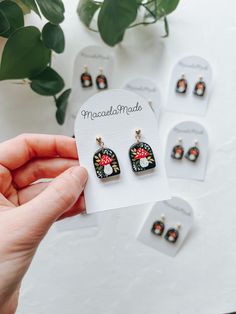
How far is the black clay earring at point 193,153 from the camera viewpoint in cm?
90

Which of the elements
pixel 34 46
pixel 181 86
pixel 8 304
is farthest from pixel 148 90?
pixel 8 304

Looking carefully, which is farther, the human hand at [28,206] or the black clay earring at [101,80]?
the black clay earring at [101,80]

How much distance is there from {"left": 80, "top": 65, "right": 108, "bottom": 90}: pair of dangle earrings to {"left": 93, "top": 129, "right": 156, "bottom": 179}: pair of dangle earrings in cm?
34

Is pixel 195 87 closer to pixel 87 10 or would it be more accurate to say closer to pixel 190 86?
pixel 190 86

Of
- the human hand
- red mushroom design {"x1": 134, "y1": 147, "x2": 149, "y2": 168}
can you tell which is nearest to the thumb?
the human hand

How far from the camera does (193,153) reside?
904 millimetres

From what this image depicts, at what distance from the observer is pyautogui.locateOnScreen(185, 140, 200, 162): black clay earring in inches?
35.5

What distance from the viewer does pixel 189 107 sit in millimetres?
914

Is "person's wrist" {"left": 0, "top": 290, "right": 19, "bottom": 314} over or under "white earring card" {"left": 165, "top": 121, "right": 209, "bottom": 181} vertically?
under

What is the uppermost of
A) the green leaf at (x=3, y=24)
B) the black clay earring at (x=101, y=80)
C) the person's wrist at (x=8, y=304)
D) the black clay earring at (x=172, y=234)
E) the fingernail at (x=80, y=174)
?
the green leaf at (x=3, y=24)

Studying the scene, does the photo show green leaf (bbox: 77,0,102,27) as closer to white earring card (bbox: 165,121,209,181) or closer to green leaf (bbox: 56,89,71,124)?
green leaf (bbox: 56,89,71,124)

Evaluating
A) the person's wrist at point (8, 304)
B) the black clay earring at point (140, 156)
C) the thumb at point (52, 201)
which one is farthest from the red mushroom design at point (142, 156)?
the person's wrist at point (8, 304)

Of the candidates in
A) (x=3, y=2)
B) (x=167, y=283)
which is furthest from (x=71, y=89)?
(x=167, y=283)

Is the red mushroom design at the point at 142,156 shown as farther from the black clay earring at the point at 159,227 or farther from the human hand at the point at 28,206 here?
the black clay earring at the point at 159,227
